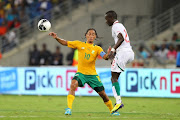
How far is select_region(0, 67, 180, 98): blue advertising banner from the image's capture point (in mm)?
17062

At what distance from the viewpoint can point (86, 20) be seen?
2512 cm

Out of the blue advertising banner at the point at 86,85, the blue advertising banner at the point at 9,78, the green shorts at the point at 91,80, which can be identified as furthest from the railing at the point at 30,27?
the green shorts at the point at 91,80

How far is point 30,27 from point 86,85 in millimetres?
8499

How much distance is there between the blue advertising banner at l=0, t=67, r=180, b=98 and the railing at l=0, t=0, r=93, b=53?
657 centimetres

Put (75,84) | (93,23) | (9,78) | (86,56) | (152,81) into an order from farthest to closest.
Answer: (93,23)
(9,78)
(152,81)
(86,56)
(75,84)

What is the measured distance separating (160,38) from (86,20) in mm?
4051

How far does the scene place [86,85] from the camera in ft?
57.7

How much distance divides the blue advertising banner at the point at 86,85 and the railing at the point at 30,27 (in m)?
6.57

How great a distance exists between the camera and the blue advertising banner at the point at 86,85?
56.0 feet

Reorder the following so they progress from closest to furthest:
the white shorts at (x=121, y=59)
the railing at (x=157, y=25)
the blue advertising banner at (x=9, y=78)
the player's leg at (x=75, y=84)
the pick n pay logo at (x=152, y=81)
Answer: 1. the player's leg at (x=75, y=84)
2. the white shorts at (x=121, y=59)
3. the pick n pay logo at (x=152, y=81)
4. the blue advertising banner at (x=9, y=78)
5. the railing at (x=157, y=25)

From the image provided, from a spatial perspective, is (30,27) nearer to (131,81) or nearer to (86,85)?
(86,85)

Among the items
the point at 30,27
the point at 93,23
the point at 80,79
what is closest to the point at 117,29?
the point at 80,79

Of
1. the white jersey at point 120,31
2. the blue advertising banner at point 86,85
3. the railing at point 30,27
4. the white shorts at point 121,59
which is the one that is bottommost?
the blue advertising banner at point 86,85

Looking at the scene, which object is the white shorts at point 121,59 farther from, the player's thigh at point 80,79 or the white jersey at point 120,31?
the player's thigh at point 80,79
